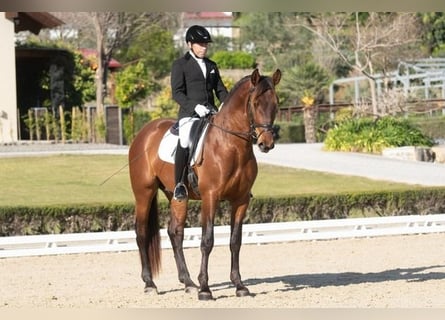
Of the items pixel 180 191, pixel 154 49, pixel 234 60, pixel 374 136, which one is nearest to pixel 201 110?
pixel 180 191

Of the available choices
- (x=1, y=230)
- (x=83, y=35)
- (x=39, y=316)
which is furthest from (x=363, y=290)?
(x=83, y=35)

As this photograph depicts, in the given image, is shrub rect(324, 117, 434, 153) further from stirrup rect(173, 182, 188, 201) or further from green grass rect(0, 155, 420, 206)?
stirrup rect(173, 182, 188, 201)

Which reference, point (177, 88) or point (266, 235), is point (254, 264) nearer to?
point (266, 235)

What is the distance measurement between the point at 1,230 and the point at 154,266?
17.9ft

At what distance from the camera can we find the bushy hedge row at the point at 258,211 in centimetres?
1296

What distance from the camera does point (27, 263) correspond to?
11.0m

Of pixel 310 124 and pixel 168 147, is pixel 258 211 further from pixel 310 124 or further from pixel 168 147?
pixel 310 124

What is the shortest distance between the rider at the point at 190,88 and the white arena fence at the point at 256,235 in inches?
182

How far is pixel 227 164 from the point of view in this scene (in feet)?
23.3

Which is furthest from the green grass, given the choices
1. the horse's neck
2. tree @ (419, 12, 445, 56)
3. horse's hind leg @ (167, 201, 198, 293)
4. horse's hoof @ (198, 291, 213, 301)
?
tree @ (419, 12, 445, 56)

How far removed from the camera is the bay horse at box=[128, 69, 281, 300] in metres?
6.84

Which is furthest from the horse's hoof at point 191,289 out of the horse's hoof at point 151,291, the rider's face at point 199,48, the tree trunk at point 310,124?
Result: the tree trunk at point 310,124

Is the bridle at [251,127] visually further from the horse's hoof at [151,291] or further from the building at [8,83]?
the building at [8,83]

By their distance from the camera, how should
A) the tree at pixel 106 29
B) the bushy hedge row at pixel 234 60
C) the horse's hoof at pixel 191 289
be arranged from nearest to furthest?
the horse's hoof at pixel 191 289 < the tree at pixel 106 29 < the bushy hedge row at pixel 234 60
